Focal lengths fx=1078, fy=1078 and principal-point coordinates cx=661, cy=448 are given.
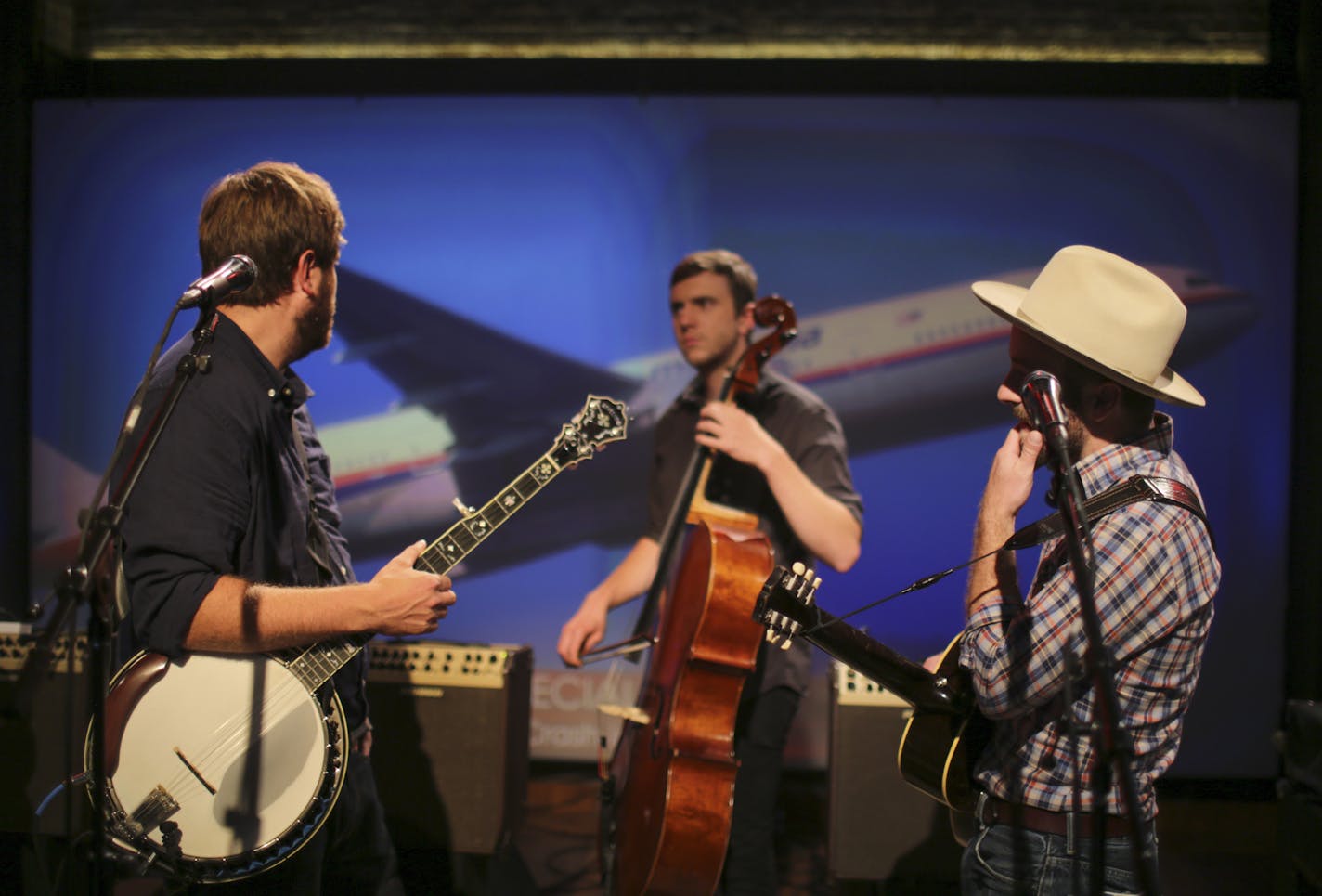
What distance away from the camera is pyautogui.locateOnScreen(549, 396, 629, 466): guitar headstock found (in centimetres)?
287

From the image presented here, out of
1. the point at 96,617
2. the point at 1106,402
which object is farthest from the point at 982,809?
the point at 96,617

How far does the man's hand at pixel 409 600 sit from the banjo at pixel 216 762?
251 millimetres

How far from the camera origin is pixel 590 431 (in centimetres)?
289

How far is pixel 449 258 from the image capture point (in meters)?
5.54

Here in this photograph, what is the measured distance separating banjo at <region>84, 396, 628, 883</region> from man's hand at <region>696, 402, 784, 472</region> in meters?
1.38

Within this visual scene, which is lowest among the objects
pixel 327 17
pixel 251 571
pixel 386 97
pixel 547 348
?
pixel 251 571

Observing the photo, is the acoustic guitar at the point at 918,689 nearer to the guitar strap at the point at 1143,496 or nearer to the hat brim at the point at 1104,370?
the guitar strap at the point at 1143,496

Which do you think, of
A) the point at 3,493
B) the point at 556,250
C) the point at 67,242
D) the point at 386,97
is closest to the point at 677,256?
the point at 556,250

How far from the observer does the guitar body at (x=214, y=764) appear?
91.5 inches

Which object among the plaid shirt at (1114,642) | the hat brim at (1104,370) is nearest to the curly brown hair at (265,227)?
the hat brim at (1104,370)

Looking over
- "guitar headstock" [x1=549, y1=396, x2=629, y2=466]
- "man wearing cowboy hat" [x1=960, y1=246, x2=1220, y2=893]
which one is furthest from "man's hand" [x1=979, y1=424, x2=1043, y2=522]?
"guitar headstock" [x1=549, y1=396, x2=629, y2=466]

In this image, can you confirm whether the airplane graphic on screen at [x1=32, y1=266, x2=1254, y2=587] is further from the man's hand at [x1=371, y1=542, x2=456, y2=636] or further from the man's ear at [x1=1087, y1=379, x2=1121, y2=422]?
the man's ear at [x1=1087, y1=379, x2=1121, y2=422]

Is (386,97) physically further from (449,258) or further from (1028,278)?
(1028,278)

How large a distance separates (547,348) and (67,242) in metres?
2.62
